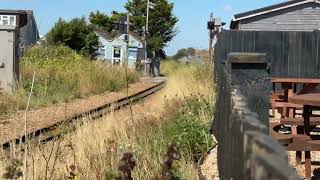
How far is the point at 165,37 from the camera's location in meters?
86.8

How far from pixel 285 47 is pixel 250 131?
53.2 ft

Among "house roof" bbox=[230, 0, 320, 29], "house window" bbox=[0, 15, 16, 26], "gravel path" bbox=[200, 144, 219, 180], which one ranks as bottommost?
"gravel path" bbox=[200, 144, 219, 180]

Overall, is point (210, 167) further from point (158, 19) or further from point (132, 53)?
point (158, 19)

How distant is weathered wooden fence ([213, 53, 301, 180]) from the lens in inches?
69.3

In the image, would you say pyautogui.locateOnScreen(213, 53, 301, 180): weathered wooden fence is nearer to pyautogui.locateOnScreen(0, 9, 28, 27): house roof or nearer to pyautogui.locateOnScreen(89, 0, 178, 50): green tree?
pyautogui.locateOnScreen(0, 9, 28, 27): house roof

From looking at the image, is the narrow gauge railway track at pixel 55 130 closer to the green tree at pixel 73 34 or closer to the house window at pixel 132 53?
the green tree at pixel 73 34

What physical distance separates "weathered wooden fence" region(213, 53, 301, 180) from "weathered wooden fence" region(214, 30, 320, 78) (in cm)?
1132

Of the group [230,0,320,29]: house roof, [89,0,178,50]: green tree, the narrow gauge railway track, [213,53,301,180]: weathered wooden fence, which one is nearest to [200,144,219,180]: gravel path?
[213,53,301,180]: weathered wooden fence

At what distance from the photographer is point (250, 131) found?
2340 mm

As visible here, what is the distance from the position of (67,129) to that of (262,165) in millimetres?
5930

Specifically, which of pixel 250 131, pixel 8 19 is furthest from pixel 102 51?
pixel 250 131

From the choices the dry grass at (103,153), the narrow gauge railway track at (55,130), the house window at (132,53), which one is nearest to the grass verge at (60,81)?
the narrow gauge railway track at (55,130)

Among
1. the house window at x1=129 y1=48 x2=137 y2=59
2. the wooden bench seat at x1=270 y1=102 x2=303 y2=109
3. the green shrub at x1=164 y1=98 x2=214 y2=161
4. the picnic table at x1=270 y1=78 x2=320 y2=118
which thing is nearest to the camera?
the green shrub at x1=164 y1=98 x2=214 y2=161

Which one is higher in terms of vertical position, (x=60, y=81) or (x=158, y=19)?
(x=158, y=19)
